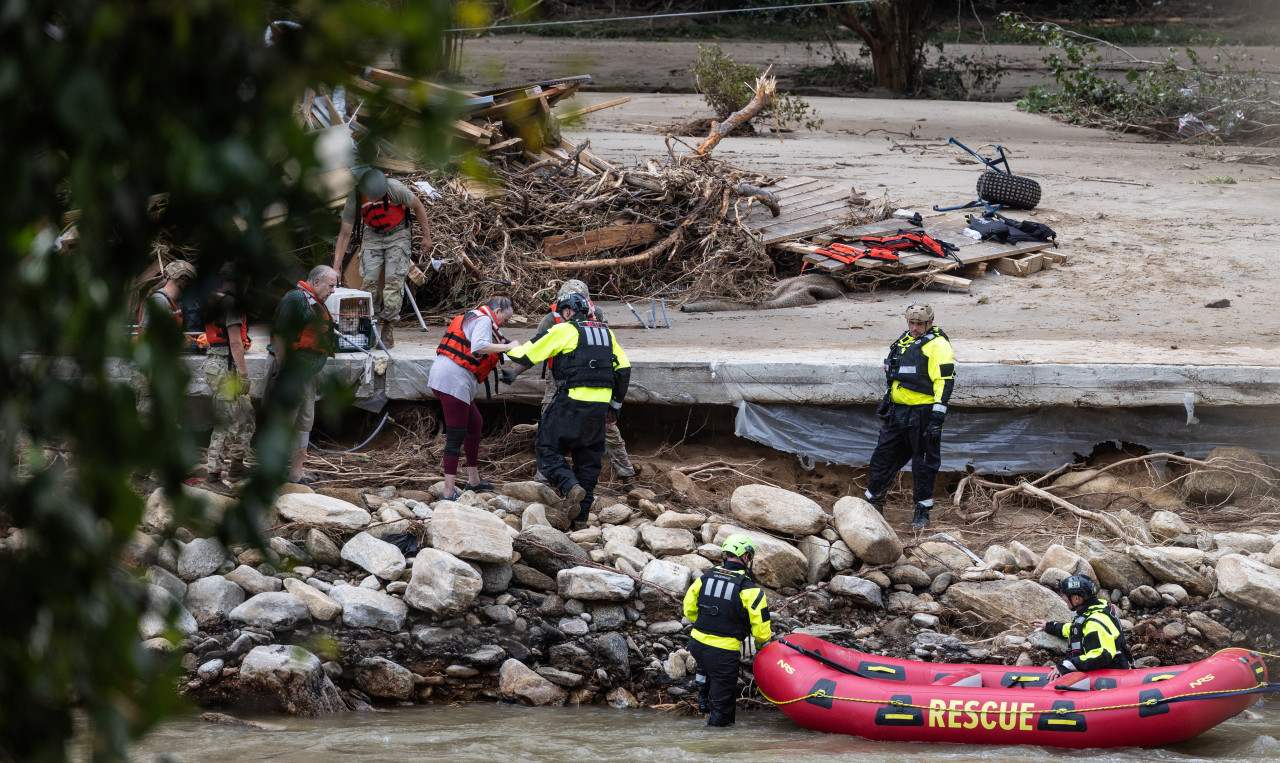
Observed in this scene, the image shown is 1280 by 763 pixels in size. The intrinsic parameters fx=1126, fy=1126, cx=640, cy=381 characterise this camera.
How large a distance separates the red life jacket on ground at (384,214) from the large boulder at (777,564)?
12.8 feet

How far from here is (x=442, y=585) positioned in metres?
7.14

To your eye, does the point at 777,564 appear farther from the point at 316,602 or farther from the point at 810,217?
the point at 810,217

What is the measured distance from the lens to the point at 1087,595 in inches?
263

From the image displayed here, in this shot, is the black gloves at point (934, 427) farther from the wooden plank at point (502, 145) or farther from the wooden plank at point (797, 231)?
the wooden plank at point (502, 145)

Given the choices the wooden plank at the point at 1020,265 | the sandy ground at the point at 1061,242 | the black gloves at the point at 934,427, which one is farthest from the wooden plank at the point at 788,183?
the black gloves at the point at 934,427

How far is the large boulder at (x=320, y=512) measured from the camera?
7559 mm

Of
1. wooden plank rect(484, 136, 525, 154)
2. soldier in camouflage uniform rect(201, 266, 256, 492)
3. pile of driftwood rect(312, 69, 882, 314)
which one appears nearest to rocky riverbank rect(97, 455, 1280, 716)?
soldier in camouflage uniform rect(201, 266, 256, 492)

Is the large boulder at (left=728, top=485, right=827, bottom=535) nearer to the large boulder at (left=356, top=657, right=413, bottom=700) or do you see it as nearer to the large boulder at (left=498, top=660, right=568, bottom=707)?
the large boulder at (left=498, top=660, right=568, bottom=707)

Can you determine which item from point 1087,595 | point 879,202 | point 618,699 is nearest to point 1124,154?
point 879,202

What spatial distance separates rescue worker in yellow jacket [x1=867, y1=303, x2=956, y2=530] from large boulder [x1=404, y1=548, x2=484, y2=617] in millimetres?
3385

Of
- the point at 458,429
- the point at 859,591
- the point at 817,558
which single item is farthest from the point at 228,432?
the point at 859,591

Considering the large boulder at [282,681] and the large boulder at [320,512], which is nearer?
the large boulder at [282,681]

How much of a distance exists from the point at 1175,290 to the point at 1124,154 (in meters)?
7.27

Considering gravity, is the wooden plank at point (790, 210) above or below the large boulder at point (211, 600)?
above
